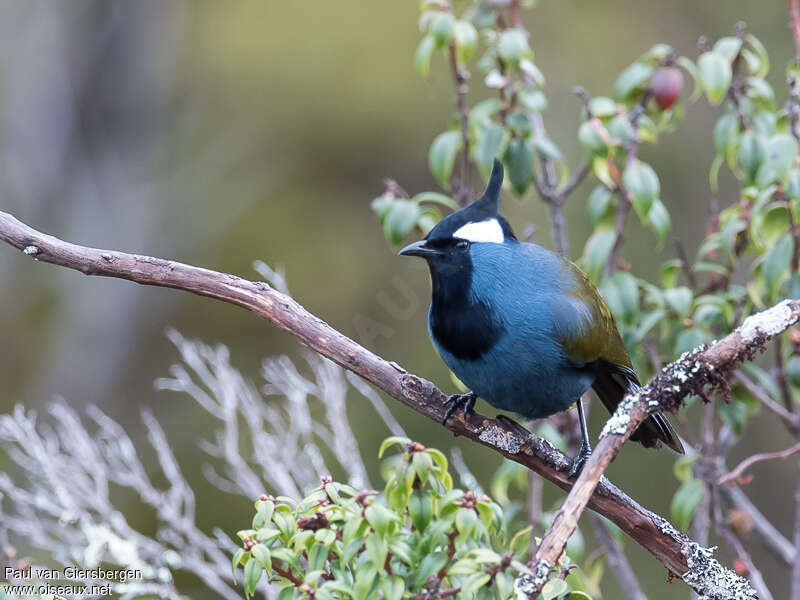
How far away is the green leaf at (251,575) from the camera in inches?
78.5

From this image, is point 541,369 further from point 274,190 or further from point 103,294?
point 103,294

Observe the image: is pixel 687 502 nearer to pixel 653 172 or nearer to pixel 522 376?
pixel 522 376

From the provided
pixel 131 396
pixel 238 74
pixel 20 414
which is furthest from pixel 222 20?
pixel 20 414

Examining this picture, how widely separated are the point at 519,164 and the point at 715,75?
71 centimetres

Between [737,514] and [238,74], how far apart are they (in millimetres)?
6629

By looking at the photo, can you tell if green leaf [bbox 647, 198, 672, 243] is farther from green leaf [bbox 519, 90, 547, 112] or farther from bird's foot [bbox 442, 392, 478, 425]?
bird's foot [bbox 442, 392, 478, 425]

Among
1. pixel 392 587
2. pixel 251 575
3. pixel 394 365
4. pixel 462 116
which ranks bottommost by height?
pixel 251 575

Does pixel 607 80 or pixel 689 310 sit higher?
pixel 607 80

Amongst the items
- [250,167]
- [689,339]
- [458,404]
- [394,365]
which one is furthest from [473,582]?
[250,167]

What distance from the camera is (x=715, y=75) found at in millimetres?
3438

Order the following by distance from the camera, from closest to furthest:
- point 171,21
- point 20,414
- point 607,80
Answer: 1. point 20,414
2. point 607,80
3. point 171,21

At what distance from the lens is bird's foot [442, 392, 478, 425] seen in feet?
9.41

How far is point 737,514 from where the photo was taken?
3.81 metres

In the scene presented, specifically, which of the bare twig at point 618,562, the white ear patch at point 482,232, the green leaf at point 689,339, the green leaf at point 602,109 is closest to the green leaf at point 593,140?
the green leaf at point 602,109
